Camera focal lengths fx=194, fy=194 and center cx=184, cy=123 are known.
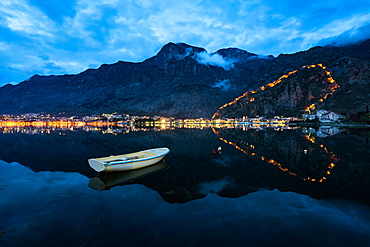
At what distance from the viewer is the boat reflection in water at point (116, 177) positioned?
15031 millimetres

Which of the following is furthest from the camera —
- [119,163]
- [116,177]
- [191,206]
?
[119,163]

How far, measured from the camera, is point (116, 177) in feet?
56.0

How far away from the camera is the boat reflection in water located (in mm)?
15031

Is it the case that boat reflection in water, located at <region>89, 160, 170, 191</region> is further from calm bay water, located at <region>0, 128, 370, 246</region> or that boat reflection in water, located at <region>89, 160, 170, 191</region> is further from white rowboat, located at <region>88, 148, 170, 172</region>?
white rowboat, located at <region>88, 148, 170, 172</region>

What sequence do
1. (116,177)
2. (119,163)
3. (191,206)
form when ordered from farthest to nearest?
(119,163) → (116,177) → (191,206)

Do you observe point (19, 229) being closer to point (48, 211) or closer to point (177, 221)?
point (48, 211)

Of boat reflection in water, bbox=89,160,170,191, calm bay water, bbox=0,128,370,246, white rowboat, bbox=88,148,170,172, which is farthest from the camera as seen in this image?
white rowboat, bbox=88,148,170,172

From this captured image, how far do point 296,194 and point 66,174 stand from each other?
19.6m

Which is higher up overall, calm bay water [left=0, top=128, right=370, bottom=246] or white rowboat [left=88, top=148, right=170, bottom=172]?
white rowboat [left=88, top=148, right=170, bottom=172]

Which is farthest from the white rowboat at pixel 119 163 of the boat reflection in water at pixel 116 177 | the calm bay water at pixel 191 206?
the calm bay water at pixel 191 206

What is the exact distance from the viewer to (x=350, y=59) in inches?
7539

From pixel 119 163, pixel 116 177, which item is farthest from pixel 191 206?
pixel 119 163

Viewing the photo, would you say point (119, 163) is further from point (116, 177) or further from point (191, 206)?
point (191, 206)

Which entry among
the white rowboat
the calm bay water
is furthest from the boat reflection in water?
the white rowboat
